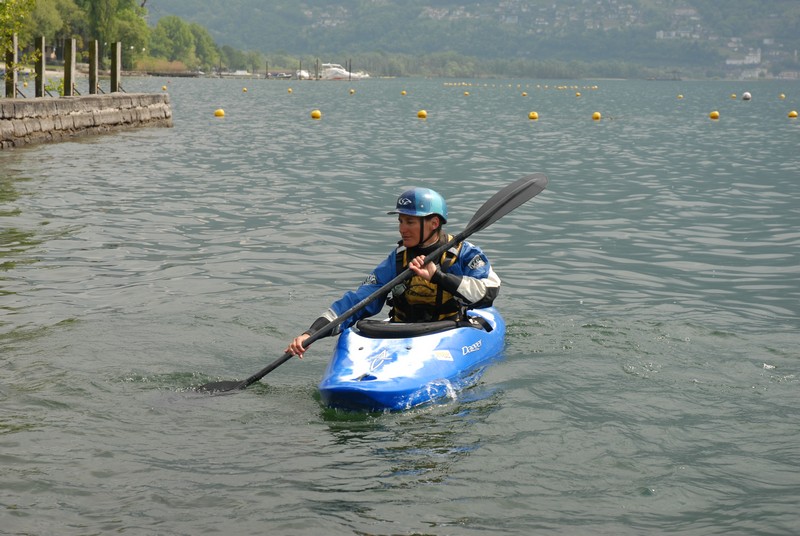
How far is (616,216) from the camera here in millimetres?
16438

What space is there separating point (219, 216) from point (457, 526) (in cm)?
1101

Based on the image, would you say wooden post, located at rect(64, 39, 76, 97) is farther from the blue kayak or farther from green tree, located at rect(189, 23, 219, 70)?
green tree, located at rect(189, 23, 219, 70)

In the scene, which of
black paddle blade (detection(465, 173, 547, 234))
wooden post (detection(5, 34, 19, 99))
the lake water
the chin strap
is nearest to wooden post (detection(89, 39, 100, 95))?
wooden post (detection(5, 34, 19, 99))

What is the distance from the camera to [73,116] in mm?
27062

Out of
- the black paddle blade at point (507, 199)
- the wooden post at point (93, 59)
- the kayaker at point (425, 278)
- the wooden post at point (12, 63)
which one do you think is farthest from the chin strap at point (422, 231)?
the wooden post at point (93, 59)

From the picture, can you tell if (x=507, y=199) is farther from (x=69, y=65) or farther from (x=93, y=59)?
(x=93, y=59)

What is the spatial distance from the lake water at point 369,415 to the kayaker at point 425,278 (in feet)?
2.16

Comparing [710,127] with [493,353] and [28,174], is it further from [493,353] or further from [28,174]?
[493,353]

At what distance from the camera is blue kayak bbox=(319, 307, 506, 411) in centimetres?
682

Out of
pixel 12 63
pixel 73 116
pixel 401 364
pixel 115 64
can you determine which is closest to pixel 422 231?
pixel 401 364

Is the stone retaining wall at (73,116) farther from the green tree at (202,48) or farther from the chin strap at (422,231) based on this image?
the green tree at (202,48)

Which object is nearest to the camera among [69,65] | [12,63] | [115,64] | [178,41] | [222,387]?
[222,387]

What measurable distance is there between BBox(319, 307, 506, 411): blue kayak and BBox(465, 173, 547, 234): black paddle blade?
0.90 meters

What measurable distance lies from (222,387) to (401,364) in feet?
4.85
